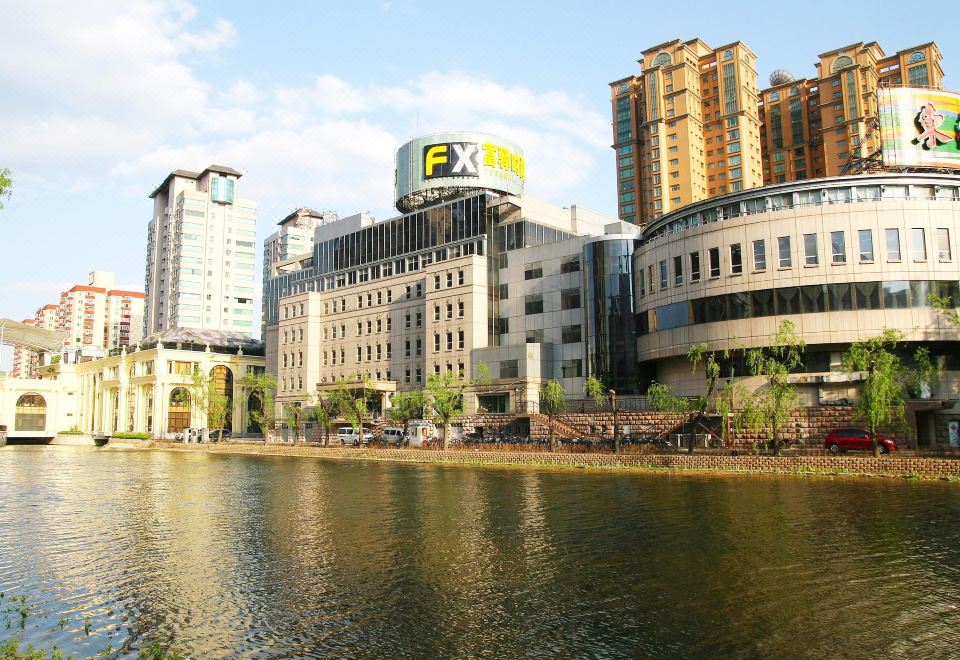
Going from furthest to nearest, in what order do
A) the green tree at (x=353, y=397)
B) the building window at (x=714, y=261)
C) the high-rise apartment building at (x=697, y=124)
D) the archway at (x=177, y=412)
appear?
the high-rise apartment building at (x=697, y=124), the archway at (x=177, y=412), the green tree at (x=353, y=397), the building window at (x=714, y=261)

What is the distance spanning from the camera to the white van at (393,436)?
8018cm

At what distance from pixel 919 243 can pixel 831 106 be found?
358 ft

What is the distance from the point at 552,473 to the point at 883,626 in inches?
1417

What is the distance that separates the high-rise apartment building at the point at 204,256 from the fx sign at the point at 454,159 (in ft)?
340

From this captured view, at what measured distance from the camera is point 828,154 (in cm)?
15200

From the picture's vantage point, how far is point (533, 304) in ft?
281

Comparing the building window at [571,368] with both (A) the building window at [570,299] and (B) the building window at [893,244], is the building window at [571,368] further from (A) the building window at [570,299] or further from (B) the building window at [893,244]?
Answer: (B) the building window at [893,244]

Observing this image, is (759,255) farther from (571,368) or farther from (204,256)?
(204,256)

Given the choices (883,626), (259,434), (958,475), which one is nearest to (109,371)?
(259,434)

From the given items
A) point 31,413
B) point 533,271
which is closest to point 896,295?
point 533,271

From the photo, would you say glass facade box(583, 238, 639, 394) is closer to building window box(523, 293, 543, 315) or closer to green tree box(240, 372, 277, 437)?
building window box(523, 293, 543, 315)

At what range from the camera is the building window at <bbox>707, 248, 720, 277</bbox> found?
62656mm

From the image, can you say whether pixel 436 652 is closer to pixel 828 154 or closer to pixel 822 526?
A: pixel 822 526

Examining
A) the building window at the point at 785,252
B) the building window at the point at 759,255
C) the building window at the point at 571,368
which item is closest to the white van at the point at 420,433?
the building window at the point at 571,368
